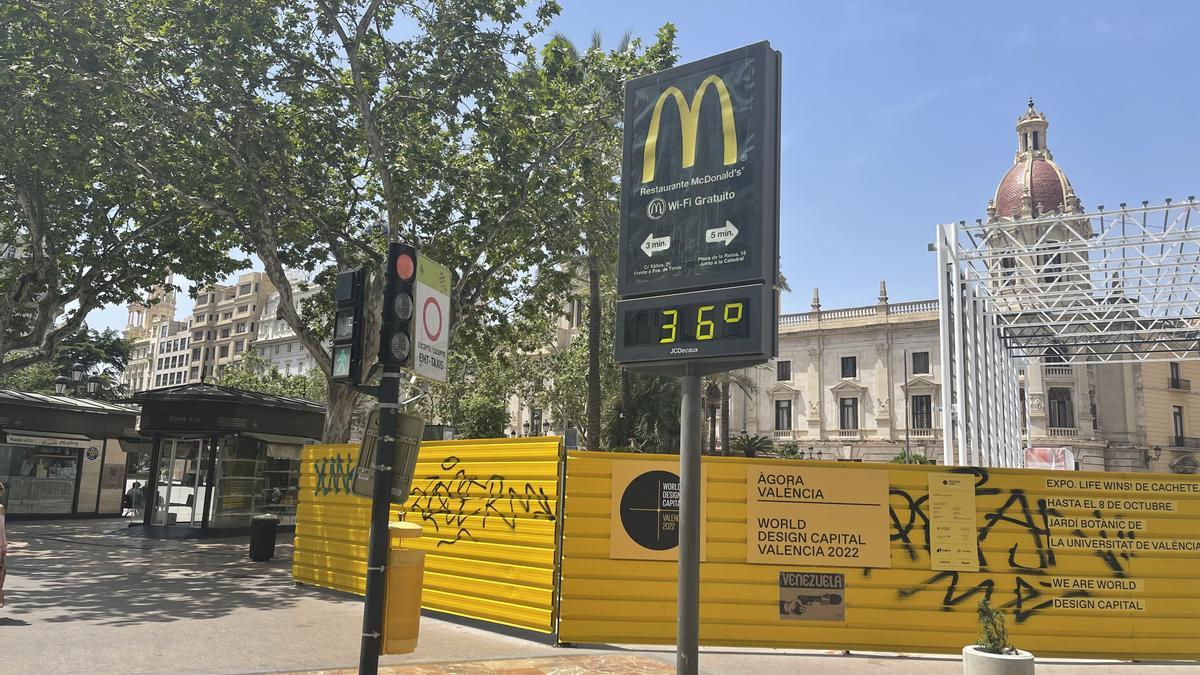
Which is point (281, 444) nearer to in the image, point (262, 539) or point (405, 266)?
point (262, 539)

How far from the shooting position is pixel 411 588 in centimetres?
672

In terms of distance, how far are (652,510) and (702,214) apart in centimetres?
408

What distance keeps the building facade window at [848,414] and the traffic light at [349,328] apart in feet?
182

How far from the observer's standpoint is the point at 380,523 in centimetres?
615

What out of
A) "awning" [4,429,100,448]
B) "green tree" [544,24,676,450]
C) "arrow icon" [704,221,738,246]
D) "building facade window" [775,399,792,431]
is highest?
"green tree" [544,24,676,450]

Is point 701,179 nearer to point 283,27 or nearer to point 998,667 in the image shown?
point 998,667

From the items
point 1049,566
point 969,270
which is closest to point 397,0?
point 969,270

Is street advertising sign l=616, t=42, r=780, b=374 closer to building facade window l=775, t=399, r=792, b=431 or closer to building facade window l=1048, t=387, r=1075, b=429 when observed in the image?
building facade window l=1048, t=387, r=1075, b=429

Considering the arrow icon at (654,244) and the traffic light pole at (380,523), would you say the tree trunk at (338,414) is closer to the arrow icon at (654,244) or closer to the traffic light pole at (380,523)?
the traffic light pole at (380,523)

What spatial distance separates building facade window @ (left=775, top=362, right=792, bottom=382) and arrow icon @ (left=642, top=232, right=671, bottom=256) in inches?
2216

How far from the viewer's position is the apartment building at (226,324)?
109 m

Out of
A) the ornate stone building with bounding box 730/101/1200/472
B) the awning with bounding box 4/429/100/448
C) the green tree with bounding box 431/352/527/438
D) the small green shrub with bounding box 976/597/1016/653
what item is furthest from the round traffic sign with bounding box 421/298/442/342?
the ornate stone building with bounding box 730/101/1200/472

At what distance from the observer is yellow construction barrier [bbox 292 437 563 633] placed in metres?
9.38

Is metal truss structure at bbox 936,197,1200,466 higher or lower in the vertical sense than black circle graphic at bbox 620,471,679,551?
higher
